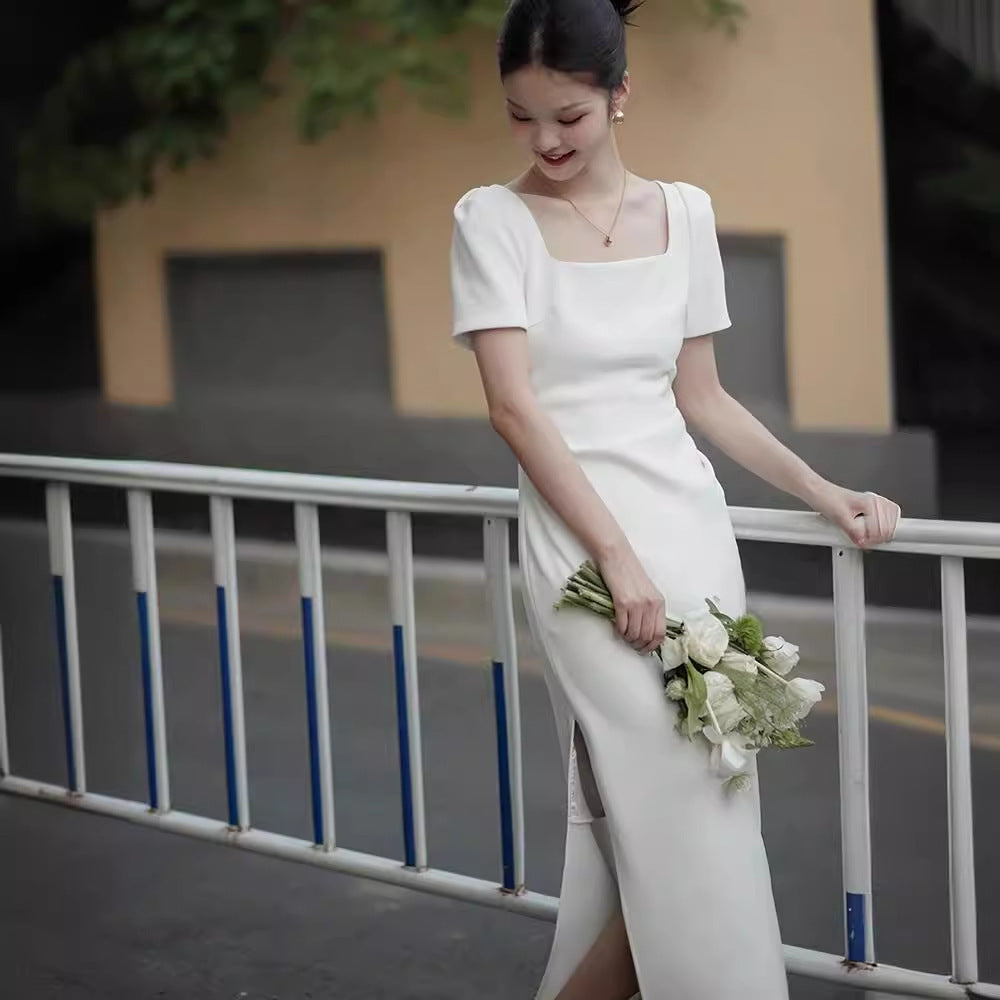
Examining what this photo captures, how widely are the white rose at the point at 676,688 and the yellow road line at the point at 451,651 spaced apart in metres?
2.72

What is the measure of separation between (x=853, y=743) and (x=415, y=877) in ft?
2.52

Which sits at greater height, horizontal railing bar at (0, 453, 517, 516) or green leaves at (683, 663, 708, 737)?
horizontal railing bar at (0, 453, 517, 516)

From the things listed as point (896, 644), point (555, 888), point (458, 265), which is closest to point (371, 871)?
point (555, 888)

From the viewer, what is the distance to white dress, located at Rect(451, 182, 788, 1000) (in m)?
1.76

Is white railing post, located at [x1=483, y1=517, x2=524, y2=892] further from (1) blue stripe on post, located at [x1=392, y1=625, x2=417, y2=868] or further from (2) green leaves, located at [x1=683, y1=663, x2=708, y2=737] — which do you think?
(2) green leaves, located at [x1=683, y1=663, x2=708, y2=737]

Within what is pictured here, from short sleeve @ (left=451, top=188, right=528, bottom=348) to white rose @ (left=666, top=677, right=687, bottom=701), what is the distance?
403mm

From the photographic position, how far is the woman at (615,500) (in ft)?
5.68

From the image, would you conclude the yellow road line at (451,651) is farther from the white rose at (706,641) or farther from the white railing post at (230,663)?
the white rose at (706,641)

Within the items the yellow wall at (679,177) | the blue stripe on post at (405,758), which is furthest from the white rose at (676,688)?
the yellow wall at (679,177)

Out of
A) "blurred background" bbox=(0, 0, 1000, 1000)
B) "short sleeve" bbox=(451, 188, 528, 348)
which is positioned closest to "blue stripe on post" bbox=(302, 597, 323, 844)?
"blurred background" bbox=(0, 0, 1000, 1000)

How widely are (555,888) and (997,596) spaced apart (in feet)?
9.20

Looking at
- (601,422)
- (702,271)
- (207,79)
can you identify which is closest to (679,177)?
(207,79)

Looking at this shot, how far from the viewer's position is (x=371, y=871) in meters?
2.61

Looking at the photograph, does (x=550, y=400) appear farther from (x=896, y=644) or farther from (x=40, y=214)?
(x=40, y=214)
